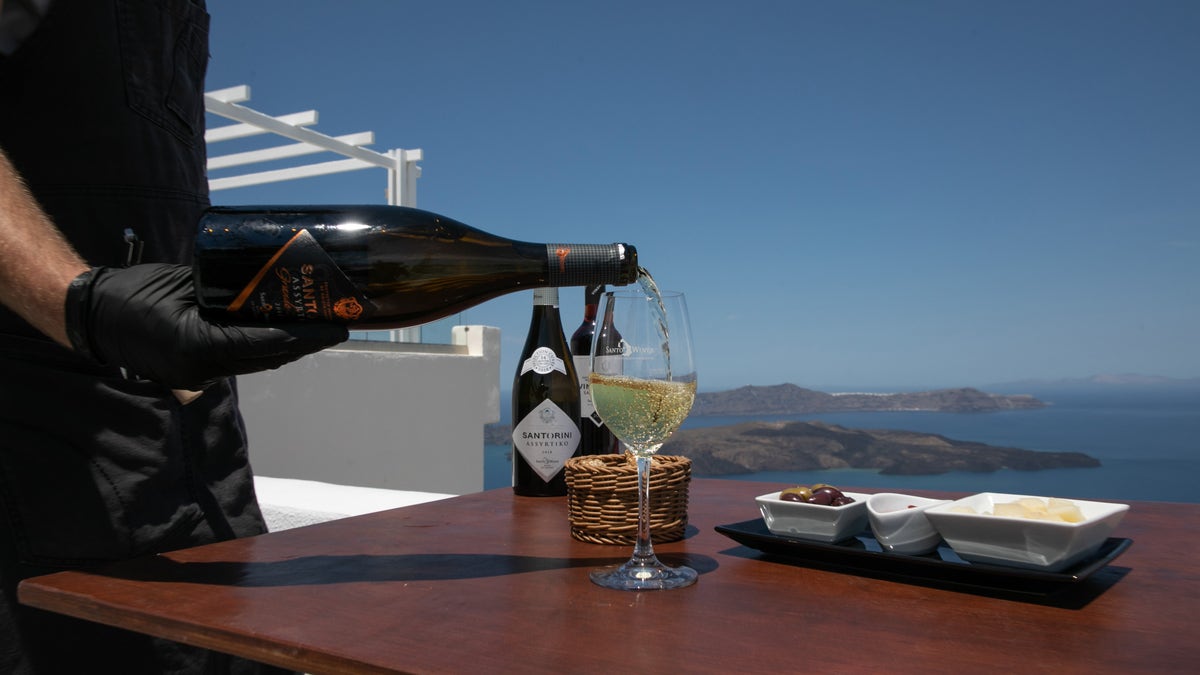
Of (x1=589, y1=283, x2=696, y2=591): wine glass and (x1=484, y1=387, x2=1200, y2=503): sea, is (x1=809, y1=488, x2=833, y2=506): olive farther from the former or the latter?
(x1=484, y1=387, x2=1200, y2=503): sea

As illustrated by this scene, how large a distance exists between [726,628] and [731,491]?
89 cm

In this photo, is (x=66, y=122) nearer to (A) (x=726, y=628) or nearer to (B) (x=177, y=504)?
(B) (x=177, y=504)

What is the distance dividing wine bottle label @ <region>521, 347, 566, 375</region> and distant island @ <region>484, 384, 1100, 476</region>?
11866mm

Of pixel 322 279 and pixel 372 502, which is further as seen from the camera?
pixel 372 502

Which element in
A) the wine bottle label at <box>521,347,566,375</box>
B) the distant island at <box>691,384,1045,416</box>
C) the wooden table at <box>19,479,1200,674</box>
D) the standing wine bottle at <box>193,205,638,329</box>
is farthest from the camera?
the distant island at <box>691,384,1045,416</box>

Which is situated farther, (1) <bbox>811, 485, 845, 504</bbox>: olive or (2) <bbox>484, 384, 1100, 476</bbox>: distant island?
(2) <bbox>484, 384, 1100, 476</bbox>: distant island

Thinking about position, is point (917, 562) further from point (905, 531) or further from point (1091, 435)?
point (1091, 435)

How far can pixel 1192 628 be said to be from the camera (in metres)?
0.72

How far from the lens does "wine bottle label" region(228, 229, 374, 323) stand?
92 centimetres

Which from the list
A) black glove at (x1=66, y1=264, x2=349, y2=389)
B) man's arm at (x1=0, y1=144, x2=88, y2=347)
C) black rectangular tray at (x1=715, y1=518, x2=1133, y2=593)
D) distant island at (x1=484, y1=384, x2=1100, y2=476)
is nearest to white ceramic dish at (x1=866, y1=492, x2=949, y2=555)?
black rectangular tray at (x1=715, y1=518, x2=1133, y2=593)

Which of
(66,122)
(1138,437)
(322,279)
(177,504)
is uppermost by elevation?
(66,122)


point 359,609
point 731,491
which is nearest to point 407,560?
point 359,609

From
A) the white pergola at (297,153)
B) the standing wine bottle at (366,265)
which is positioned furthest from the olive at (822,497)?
the white pergola at (297,153)

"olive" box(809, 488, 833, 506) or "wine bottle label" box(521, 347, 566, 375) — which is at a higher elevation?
"wine bottle label" box(521, 347, 566, 375)
